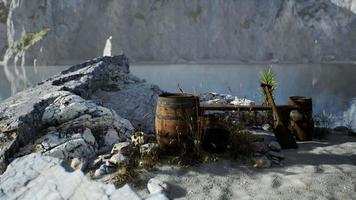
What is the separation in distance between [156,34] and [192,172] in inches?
3949

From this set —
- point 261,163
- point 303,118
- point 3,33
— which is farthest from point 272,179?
point 3,33

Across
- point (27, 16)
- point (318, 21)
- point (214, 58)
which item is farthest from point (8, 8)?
point (318, 21)

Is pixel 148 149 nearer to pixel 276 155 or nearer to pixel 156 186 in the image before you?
pixel 156 186

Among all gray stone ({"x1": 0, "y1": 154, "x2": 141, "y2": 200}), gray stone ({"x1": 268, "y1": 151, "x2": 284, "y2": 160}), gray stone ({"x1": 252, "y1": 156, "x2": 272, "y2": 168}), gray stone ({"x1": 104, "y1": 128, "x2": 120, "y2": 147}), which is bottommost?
gray stone ({"x1": 268, "y1": 151, "x2": 284, "y2": 160})

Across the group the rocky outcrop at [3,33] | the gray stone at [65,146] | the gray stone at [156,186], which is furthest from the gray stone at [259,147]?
the rocky outcrop at [3,33]

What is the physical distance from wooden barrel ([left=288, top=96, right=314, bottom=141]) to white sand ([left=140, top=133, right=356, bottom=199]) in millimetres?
1213

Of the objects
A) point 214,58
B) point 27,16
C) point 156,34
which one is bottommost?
point 214,58

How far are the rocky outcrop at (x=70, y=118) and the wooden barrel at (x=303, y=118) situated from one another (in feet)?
11.5

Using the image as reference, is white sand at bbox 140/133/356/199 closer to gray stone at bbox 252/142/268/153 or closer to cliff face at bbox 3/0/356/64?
gray stone at bbox 252/142/268/153

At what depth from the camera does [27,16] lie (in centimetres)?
9450

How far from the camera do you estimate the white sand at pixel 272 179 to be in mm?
5473

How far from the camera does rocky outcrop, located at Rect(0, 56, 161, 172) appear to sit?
713 centimetres

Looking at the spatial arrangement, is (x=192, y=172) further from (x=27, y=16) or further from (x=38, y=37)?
(x=27, y=16)

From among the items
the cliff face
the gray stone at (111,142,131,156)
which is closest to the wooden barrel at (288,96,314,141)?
the gray stone at (111,142,131,156)
